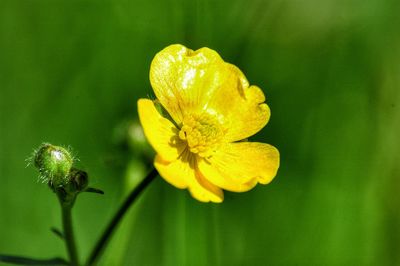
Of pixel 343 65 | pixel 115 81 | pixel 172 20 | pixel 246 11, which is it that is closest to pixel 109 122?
pixel 115 81

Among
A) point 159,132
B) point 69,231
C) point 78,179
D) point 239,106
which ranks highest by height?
point 239,106

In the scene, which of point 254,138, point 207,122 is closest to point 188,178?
point 207,122

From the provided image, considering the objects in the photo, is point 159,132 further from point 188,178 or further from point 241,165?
point 241,165

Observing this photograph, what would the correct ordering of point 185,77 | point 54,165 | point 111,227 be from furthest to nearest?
point 185,77 < point 111,227 < point 54,165

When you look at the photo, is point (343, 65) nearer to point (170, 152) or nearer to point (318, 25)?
point (318, 25)

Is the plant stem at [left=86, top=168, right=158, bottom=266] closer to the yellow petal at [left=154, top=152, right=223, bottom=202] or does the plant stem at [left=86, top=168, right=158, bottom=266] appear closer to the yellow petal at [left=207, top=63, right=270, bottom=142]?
the yellow petal at [left=154, top=152, right=223, bottom=202]

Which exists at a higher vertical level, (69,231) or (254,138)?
(254,138)

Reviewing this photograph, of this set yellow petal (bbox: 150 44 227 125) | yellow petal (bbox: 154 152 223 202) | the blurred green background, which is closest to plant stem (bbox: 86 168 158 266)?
yellow petal (bbox: 154 152 223 202)
